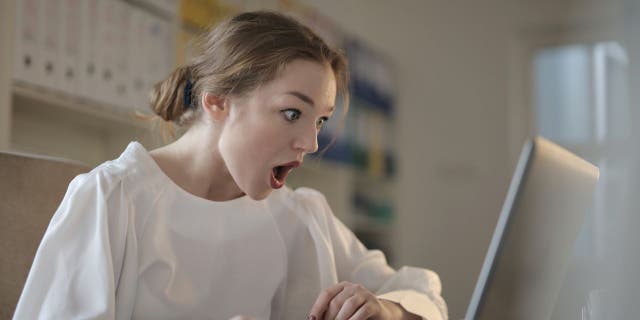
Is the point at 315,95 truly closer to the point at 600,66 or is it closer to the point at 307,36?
the point at 307,36

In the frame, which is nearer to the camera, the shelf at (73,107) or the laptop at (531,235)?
the laptop at (531,235)

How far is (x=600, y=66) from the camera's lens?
4.63 m

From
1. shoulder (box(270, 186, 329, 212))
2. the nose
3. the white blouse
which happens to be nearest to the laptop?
the white blouse

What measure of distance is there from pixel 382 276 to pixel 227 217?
0.31 m

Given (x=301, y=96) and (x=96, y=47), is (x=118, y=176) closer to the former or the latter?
(x=301, y=96)

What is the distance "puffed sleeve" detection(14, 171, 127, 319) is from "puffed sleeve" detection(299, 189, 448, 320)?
0.43m

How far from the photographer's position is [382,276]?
1291 mm

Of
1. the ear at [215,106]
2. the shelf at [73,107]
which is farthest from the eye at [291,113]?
the shelf at [73,107]

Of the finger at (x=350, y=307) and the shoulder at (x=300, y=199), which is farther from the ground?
the shoulder at (x=300, y=199)

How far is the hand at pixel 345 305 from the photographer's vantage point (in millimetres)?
956

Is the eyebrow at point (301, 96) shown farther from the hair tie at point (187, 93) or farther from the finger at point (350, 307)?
the finger at point (350, 307)

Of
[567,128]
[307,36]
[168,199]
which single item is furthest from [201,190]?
[567,128]

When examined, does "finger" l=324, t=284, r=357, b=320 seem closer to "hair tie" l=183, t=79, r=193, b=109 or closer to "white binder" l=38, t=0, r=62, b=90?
"hair tie" l=183, t=79, r=193, b=109

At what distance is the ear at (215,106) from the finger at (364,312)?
0.41 meters
